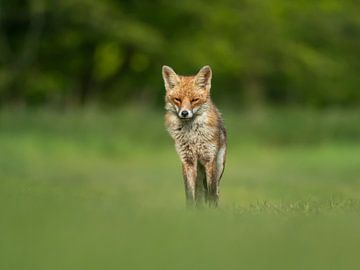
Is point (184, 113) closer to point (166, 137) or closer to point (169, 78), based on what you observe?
point (169, 78)

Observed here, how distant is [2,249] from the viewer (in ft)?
19.1

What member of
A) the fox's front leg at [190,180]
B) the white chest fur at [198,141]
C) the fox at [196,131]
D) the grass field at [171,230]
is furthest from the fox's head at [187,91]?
the grass field at [171,230]

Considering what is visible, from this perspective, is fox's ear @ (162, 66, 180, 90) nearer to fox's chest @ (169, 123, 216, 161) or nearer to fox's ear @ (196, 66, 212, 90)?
fox's ear @ (196, 66, 212, 90)

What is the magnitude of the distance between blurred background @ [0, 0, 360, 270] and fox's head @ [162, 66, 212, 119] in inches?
33.8

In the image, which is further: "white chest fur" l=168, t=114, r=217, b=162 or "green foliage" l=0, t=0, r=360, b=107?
"green foliage" l=0, t=0, r=360, b=107

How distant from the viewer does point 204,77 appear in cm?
871

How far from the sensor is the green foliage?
3760 centimetres

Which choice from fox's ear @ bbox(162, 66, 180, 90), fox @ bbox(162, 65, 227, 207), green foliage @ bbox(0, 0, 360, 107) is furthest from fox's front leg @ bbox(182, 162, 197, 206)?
green foliage @ bbox(0, 0, 360, 107)

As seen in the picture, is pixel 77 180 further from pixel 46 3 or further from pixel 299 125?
pixel 46 3

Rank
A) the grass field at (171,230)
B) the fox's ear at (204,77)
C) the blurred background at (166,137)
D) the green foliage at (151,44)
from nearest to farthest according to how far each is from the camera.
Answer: the grass field at (171,230) → the blurred background at (166,137) → the fox's ear at (204,77) → the green foliage at (151,44)

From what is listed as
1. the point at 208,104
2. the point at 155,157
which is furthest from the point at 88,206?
the point at 155,157

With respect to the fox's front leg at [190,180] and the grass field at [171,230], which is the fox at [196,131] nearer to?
the fox's front leg at [190,180]

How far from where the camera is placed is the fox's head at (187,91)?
343 inches

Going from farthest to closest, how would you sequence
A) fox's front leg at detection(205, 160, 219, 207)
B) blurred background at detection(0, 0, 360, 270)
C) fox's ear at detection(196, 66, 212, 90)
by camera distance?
fox's front leg at detection(205, 160, 219, 207) < fox's ear at detection(196, 66, 212, 90) < blurred background at detection(0, 0, 360, 270)
